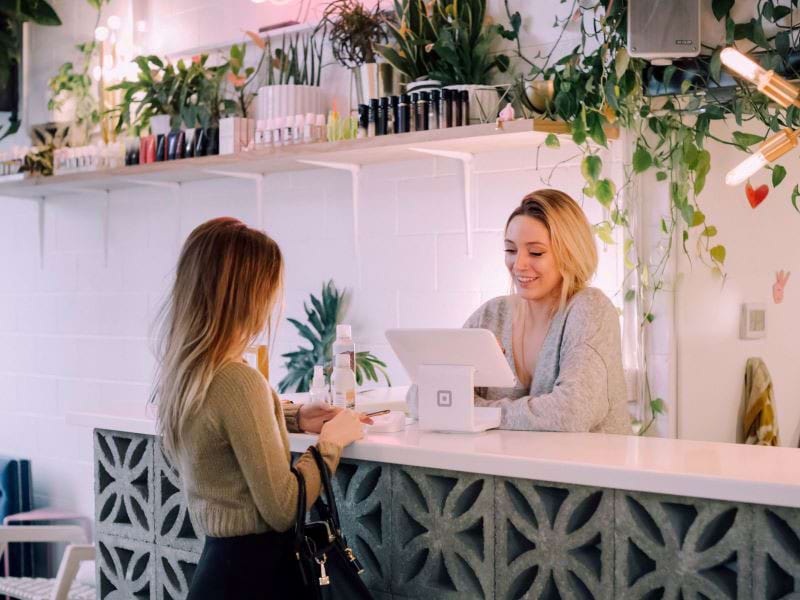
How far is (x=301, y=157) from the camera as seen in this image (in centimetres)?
368

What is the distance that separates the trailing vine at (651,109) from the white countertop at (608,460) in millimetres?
1084

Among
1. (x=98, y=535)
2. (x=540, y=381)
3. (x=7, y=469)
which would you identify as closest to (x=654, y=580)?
(x=540, y=381)

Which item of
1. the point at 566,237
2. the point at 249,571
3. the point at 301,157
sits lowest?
the point at 249,571

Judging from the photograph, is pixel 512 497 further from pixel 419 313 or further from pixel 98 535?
pixel 419 313

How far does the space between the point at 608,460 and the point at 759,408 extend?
193 cm

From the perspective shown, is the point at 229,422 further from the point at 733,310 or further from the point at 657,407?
the point at 733,310

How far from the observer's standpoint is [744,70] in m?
1.98

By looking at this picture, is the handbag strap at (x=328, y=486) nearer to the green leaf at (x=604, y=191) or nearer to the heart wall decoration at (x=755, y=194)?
the green leaf at (x=604, y=191)

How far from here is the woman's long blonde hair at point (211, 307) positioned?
6.57 feet

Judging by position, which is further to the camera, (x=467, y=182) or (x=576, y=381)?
(x=467, y=182)

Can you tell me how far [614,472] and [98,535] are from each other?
152 centimetres

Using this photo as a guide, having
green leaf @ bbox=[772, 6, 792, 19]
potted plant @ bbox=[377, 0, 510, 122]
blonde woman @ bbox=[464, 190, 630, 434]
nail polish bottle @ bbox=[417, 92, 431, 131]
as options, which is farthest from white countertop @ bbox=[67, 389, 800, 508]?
green leaf @ bbox=[772, 6, 792, 19]

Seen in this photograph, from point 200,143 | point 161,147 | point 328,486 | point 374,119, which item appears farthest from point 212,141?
point 328,486

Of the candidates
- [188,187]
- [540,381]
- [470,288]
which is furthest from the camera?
[188,187]
